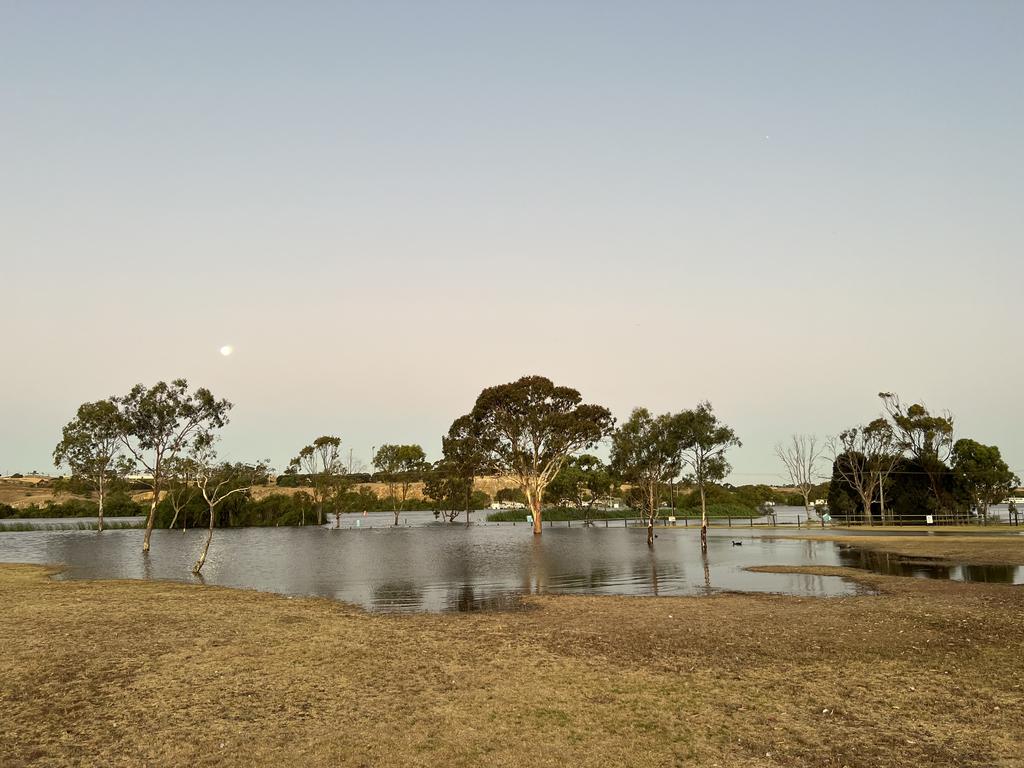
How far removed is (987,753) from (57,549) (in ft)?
203

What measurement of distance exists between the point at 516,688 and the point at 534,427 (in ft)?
222

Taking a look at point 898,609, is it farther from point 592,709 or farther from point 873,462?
point 873,462

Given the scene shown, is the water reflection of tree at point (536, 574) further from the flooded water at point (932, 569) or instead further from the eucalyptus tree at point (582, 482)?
the eucalyptus tree at point (582, 482)

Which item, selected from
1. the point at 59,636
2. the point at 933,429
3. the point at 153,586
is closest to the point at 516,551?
the point at 153,586

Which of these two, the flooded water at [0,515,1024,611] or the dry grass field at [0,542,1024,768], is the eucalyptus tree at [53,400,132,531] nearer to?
the flooded water at [0,515,1024,611]

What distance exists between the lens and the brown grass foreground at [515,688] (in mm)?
8531

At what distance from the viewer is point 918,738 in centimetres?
874

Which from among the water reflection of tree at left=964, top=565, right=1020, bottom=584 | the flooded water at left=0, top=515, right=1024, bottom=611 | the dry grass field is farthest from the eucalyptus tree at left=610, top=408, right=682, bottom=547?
the dry grass field

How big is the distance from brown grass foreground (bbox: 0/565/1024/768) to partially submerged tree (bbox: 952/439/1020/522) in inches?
2503

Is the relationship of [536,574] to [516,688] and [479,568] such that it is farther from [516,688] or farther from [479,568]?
[516,688]

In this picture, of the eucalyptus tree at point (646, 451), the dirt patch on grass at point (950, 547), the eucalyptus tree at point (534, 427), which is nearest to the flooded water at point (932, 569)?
the dirt patch on grass at point (950, 547)

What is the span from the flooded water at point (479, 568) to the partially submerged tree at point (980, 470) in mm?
31478

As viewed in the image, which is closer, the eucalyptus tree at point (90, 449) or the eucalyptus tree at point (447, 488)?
the eucalyptus tree at point (90, 449)

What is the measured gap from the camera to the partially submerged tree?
71312 mm
